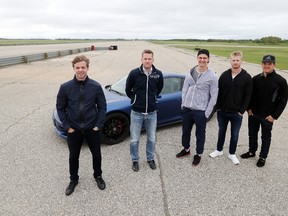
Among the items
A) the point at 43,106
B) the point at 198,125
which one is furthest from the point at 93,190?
the point at 43,106

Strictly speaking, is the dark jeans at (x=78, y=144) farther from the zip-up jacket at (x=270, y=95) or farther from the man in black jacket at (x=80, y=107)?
the zip-up jacket at (x=270, y=95)

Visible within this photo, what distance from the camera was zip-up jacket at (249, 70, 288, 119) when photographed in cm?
389

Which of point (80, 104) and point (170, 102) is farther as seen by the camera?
point (170, 102)

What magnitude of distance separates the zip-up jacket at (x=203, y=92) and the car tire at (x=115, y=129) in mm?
1479

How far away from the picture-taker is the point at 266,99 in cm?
403

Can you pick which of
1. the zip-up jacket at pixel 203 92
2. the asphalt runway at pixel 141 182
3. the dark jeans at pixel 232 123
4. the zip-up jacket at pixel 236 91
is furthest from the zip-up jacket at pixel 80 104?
the dark jeans at pixel 232 123

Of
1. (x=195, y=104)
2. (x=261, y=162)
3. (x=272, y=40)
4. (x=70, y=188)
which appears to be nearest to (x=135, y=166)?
(x=70, y=188)

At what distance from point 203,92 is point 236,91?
1.67ft

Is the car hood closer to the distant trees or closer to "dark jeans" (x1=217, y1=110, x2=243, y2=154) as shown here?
"dark jeans" (x1=217, y1=110, x2=243, y2=154)

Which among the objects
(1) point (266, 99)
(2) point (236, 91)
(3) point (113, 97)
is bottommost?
(3) point (113, 97)

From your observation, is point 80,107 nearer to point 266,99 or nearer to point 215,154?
point 215,154

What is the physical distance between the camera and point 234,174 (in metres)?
4.06

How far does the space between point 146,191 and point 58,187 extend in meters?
1.23

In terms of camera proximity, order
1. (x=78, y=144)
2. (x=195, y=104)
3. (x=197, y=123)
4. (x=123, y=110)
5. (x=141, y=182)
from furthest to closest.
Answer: (x=123, y=110)
(x=197, y=123)
(x=195, y=104)
(x=141, y=182)
(x=78, y=144)
